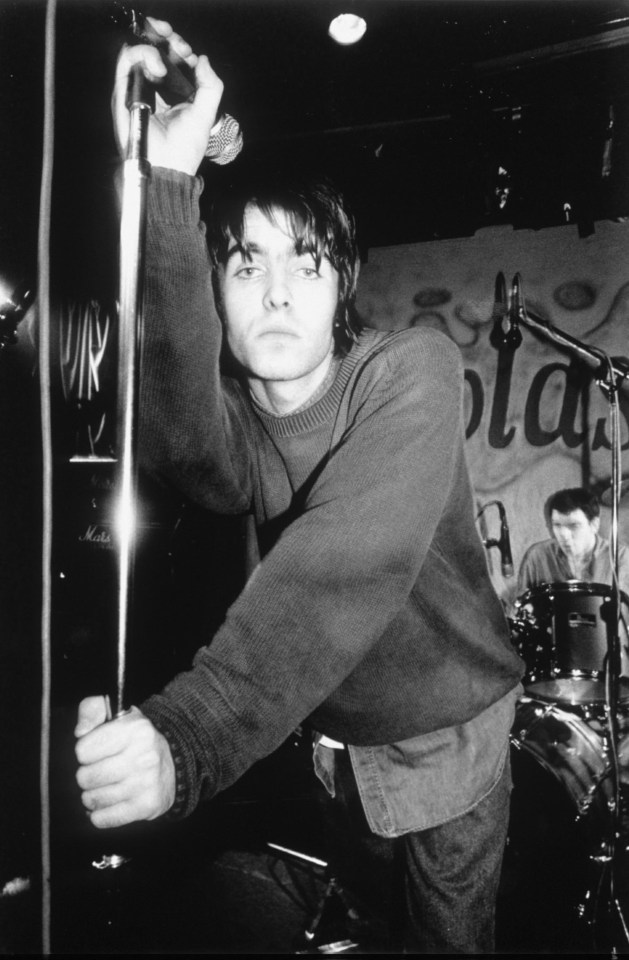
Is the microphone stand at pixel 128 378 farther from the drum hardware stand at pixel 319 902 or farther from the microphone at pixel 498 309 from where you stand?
the microphone at pixel 498 309

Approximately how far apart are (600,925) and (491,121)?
3907mm

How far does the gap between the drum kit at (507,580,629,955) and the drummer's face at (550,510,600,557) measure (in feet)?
4.14

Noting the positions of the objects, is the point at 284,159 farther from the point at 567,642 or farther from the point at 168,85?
the point at 567,642

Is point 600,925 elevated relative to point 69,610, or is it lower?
lower

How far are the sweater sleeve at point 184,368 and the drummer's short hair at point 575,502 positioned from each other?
3406mm

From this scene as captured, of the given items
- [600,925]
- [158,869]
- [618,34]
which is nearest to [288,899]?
[158,869]

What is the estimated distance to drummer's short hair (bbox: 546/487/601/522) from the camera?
4.16 m

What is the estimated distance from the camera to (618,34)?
294 cm

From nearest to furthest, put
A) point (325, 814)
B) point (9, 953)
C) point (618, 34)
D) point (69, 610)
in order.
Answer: point (9, 953)
point (325, 814)
point (618, 34)
point (69, 610)

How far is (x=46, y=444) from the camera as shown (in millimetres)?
672

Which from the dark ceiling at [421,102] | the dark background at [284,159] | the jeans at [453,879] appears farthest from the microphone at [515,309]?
the jeans at [453,879]

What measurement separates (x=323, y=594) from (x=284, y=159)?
199cm

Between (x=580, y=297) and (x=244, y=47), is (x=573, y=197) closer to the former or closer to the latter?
(x=580, y=297)

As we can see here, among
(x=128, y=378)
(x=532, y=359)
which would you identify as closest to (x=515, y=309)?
(x=532, y=359)
